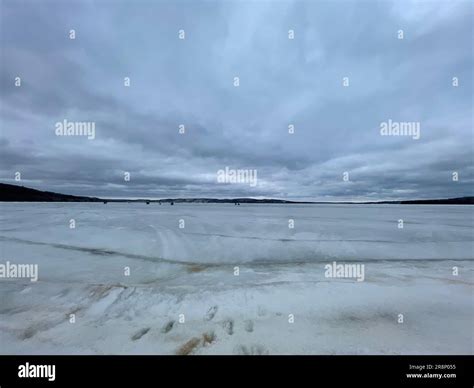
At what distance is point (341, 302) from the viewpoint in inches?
188

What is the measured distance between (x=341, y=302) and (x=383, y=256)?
5033 millimetres

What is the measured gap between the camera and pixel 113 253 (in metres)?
8.59

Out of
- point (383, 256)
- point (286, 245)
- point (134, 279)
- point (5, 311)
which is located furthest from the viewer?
point (286, 245)

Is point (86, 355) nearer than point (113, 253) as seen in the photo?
Yes

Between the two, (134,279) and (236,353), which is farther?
(134,279)
